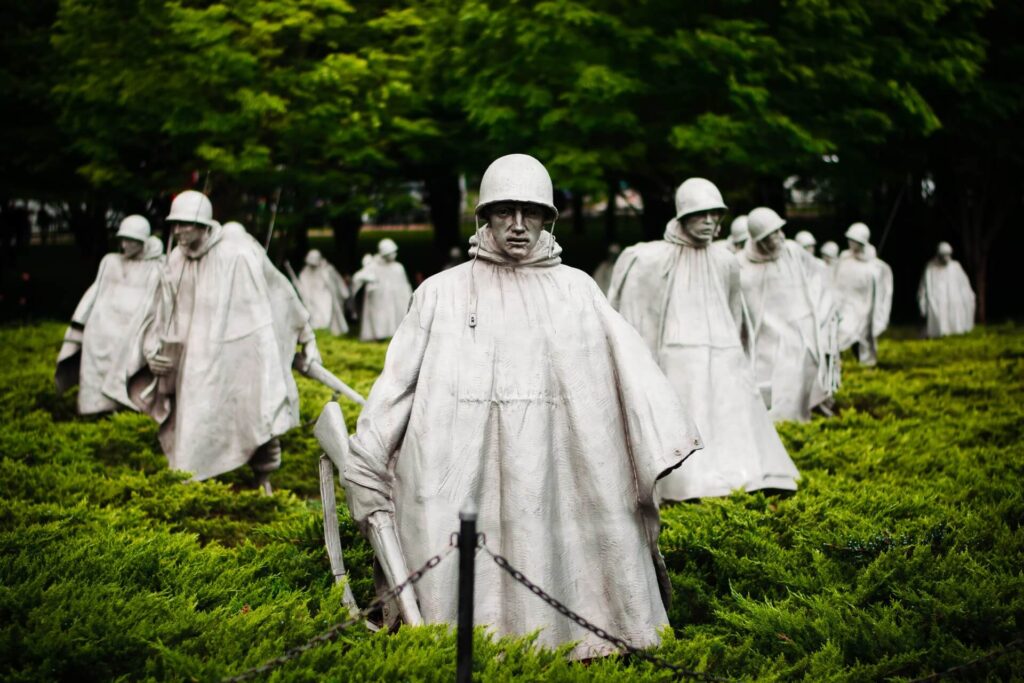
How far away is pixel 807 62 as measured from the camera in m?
20.9

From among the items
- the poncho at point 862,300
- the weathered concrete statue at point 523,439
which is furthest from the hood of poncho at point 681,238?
the poncho at point 862,300

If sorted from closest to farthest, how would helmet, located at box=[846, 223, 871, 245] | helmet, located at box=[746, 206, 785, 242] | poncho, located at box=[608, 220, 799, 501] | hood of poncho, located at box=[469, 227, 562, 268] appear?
hood of poncho, located at box=[469, 227, 562, 268] < poncho, located at box=[608, 220, 799, 501] < helmet, located at box=[746, 206, 785, 242] < helmet, located at box=[846, 223, 871, 245]

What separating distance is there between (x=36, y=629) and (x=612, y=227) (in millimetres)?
38839

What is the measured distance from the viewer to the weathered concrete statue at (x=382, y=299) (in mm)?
28734

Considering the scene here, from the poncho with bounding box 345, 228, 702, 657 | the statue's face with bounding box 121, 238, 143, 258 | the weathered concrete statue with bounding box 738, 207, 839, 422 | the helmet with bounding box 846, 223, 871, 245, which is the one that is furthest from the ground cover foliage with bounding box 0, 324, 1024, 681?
the helmet with bounding box 846, 223, 871, 245

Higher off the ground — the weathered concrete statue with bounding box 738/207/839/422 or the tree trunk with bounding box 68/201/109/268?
the tree trunk with bounding box 68/201/109/268

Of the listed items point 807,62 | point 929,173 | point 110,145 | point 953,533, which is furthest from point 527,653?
point 929,173

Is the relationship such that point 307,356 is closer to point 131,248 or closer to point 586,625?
point 131,248

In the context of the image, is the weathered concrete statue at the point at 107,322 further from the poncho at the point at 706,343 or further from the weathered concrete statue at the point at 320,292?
the weathered concrete statue at the point at 320,292

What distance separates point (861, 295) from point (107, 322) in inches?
540

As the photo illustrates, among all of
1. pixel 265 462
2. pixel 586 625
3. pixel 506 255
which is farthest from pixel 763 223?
pixel 586 625

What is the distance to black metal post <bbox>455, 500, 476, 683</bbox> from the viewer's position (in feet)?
14.2

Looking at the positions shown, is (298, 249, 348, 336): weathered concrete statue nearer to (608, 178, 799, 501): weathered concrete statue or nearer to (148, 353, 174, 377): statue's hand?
(148, 353, 174, 377): statue's hand

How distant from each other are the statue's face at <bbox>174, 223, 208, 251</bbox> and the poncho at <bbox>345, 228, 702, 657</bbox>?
534cm
